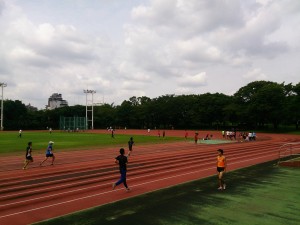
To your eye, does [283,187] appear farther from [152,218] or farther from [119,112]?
[119,112]

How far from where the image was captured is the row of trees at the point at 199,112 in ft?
229

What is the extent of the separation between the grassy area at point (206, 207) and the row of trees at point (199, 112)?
60371mm

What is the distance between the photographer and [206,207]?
9.55 meters

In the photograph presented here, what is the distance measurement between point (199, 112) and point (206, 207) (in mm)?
80325

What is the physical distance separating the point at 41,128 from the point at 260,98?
62.4 metres

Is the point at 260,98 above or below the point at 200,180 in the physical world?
above

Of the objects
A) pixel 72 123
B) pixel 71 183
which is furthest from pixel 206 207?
pixel 72 123

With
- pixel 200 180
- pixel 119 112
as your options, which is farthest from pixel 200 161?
pixel 119 112

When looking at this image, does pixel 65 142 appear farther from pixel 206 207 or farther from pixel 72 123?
pixel 72 123

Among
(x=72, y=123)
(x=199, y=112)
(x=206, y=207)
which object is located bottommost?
(x=206, y=207)

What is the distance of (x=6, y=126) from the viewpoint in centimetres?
8662

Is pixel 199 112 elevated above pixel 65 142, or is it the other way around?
pixel 199 112

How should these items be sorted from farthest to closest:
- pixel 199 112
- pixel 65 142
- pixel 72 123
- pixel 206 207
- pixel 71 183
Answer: pixel 199 112 → pixel 72 123 → pixel 65 142 → pixel 71 183 → pixel 206 207

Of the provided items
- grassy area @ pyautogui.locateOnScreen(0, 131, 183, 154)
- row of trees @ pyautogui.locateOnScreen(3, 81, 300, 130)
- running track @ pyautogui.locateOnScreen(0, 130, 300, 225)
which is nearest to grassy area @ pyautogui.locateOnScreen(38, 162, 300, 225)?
running track @ pyautogui.locateOnScreen(0, 130, 300, 225)
